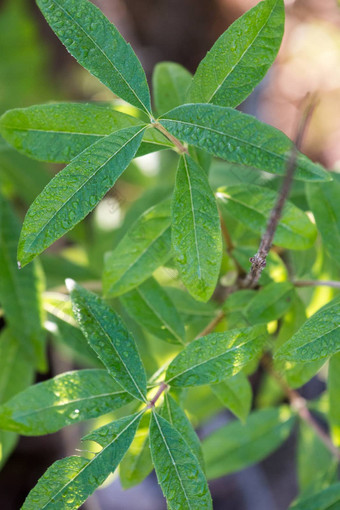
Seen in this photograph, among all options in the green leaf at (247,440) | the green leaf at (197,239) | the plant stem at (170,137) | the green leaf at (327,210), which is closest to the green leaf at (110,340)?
the green leaf at (197,239)

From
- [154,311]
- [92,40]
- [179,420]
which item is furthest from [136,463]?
[92,40]

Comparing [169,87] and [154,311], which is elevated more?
[169,87]

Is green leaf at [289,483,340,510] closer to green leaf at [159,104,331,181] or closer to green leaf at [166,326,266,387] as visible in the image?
green leaf at [166,326,266,387]

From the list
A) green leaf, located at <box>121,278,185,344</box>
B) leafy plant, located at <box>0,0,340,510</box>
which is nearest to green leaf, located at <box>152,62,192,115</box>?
leafy plant, located at <box>0,0,340,510</box>

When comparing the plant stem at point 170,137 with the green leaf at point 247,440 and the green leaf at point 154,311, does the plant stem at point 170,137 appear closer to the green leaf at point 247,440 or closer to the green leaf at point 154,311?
the green leaf at point 154,311

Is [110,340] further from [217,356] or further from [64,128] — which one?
[64,128]
